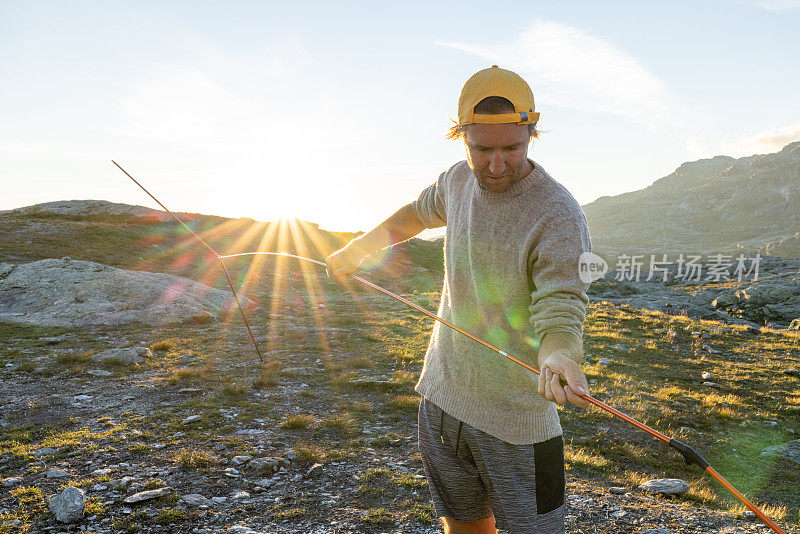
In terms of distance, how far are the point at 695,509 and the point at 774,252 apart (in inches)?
4889

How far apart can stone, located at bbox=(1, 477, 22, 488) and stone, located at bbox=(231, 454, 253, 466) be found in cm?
243

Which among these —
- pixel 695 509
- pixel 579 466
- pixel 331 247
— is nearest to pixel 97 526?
pixel 579 466

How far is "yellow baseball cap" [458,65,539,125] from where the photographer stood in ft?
7.25

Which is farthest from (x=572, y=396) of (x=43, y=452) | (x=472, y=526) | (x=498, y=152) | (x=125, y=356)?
(x=125, y=356)

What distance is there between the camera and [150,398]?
8.75 m

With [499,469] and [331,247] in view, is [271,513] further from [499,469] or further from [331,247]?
[331,247]

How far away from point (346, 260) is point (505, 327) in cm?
179

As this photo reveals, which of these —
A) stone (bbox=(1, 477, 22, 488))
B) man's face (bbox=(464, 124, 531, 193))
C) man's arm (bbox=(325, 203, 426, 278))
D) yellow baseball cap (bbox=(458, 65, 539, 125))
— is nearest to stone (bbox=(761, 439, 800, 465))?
man's arm (bbox=(325, 203, 426, 278))

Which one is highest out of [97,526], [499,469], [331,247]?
[331,247]

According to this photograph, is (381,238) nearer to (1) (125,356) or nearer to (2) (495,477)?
(2) (495,477)

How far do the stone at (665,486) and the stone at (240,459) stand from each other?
5251 millimetres

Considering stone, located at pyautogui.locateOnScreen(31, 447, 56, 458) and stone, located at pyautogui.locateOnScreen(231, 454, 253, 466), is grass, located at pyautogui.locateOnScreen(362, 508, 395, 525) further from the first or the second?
stone, located at pyautogui.locateOnScreen(31, 447, 56, 458)

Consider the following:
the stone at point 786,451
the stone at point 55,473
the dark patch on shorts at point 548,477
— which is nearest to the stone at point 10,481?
the stone at point 55,473

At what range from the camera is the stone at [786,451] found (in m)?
8.01
